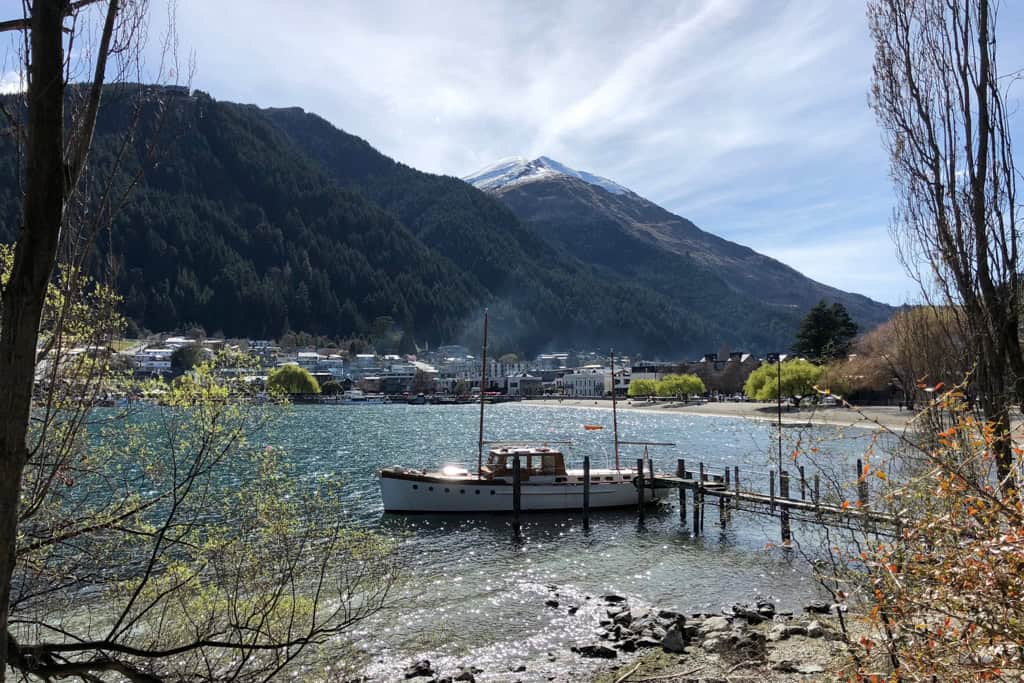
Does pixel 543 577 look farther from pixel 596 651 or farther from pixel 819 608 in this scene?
pixel 819 608

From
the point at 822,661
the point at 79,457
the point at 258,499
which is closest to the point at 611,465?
the point at 822,661

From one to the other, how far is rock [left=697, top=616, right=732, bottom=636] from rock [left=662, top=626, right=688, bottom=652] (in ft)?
1.91

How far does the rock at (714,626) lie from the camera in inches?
609

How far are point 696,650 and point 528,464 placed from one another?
1873cm

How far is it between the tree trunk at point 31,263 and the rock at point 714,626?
14653mm

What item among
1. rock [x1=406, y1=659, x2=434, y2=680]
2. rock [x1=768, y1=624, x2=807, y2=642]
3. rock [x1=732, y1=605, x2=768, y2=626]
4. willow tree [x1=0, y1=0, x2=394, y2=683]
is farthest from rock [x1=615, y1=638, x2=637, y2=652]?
willow tree [x1=0, y1=0, x2=394, y2=683]

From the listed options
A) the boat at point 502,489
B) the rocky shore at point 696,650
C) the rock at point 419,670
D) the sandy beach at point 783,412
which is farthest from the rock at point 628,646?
the sandy beach at point 783,412

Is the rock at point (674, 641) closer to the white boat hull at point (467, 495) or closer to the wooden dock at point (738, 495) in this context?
the wooden dock at point (738, 495)

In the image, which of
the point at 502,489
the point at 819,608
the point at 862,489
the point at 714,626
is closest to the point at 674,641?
the point at 714,626

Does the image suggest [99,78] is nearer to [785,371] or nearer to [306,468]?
[306,468]

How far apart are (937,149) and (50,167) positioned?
30.1 feet

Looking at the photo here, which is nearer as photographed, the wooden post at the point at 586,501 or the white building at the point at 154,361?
the wooden post at the point at 586,501

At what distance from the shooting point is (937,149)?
843 cm

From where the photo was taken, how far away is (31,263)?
3568 millimetres
